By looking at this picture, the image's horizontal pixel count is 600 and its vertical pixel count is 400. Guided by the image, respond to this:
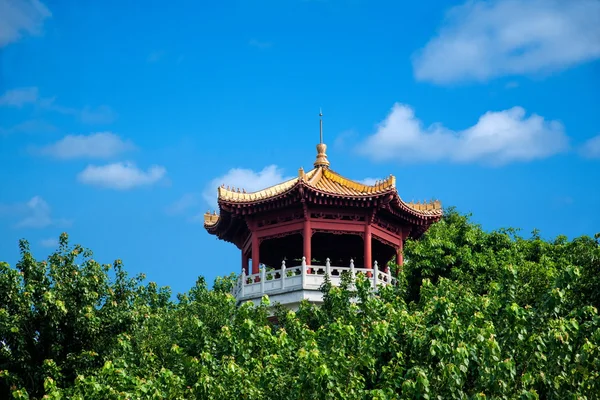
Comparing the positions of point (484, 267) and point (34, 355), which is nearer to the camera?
point (34, 355)

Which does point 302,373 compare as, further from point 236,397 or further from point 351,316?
point 351,316

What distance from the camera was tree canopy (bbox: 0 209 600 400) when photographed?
1712 cm

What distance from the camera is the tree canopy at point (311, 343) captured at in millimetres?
17125

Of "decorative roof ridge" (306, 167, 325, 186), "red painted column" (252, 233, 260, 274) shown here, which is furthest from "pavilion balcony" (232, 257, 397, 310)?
"decorative roof ridge" (306, 167, 325, 186)

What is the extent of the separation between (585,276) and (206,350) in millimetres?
7795

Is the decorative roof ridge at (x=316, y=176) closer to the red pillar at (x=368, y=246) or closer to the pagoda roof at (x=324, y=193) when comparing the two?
the pagoda roof at (x=324, y=193)

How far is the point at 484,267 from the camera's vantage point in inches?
1172

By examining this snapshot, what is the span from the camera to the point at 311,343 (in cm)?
1914

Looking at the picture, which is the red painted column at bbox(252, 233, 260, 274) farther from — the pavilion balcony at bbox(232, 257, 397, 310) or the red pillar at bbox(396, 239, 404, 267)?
the red pillar at bbox(396, 239, 404, 267)

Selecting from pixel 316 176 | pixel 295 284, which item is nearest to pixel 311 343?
pixel 295 284

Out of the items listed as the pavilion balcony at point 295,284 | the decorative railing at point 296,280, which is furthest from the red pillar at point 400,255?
the pavilion balcony at point 295,284

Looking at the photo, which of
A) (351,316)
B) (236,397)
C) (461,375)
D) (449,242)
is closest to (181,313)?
(449,242)

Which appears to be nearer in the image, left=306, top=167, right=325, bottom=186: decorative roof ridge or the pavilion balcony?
the pavilion balcony

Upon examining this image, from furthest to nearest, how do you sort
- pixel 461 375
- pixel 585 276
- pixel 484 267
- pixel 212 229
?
1. pixel 212 229
2. pixel 484 267
3. pixel 585 276
4. pixel 461 375
